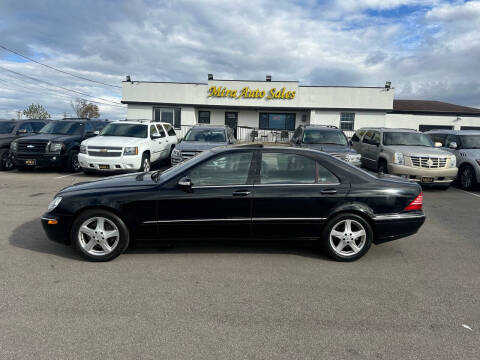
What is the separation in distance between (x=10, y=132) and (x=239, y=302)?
1395 cm

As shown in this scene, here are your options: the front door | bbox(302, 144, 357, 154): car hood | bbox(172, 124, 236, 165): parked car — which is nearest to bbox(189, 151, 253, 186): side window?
the front door

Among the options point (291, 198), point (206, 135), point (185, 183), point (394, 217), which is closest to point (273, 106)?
point (206, 135)

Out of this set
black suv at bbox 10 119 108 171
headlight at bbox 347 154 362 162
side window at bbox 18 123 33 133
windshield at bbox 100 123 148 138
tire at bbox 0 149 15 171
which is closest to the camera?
headlight at bbox 347 154 362 162

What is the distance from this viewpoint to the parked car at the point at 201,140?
33.1ft

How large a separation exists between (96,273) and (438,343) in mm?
3509

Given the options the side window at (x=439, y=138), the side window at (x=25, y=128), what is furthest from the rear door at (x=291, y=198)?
the side window at (x=25, y=128)

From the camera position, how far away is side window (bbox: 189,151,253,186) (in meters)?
4.27

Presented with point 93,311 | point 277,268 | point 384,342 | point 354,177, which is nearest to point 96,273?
point 93,311

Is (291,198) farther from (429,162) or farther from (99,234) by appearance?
(429,162)

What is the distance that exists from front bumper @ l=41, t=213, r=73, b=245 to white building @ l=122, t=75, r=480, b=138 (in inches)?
843

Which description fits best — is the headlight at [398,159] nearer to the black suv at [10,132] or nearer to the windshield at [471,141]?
the windshield at [471,141]

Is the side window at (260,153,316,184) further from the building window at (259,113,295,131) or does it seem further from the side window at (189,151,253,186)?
the building window at (259,113,295,131)

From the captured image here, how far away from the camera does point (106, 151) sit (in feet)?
33.4

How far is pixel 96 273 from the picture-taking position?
387 centimetres
